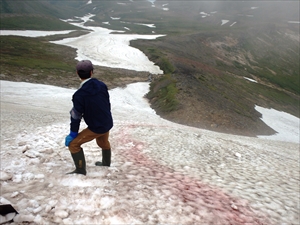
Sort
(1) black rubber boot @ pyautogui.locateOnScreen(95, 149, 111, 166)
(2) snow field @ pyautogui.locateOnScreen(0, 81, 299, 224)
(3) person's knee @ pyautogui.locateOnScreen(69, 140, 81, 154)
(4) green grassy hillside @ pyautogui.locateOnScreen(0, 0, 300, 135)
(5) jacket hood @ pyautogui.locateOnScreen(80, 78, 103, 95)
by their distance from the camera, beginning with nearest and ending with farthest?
1. (2) snow field @ pyautogui.locateOnScreen(0, 81, 299, 224)
2. (5) jacket hood @ pyautogui.locateOnScreen(80, 78, 103, 95)
3. (3) person's knee @ pyautogui.locateOnScreen(69, 140, 81, 154)
4. (1) black rubber boot @ pyautogui.locateOnScreen(95, 149, 111, 166)
5. (4) green grassy hillside @ pyautogui.locateOnScreen(0, 0, 300, 135)

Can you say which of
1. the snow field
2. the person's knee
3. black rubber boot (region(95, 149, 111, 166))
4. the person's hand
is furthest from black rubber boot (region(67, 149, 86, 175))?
black rubber boot (region(95, 149, 111, 166))

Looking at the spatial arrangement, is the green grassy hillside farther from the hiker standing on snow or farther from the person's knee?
the person's knee

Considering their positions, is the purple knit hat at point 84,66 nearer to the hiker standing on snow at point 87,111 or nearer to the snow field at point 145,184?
the hiker standing on snow at point 87,111

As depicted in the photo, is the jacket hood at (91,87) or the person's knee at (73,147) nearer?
the jacket hood at (91,87)

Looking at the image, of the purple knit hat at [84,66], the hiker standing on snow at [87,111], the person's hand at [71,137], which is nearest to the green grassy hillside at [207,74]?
the hiker standing on snow at [87,111]

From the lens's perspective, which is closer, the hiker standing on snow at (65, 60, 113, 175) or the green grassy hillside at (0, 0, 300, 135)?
→ the hiker standing on snow at (65, 60, 113, 175)

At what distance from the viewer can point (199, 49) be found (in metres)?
105

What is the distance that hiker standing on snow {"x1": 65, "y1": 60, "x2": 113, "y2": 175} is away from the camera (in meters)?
7.43

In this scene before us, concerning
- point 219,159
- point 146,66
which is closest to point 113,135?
point 219,159

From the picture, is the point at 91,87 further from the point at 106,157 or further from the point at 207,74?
the point at 207,74

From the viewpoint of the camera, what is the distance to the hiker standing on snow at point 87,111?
24.4ft

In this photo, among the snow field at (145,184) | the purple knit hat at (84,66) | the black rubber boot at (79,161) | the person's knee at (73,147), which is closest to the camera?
the snow field at (145,184)

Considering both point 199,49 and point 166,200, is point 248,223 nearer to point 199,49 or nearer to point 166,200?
point 166,200

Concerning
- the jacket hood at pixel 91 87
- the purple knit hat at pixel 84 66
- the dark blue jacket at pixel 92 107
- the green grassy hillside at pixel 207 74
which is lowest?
the green grassy hillside at pixel 207 74
